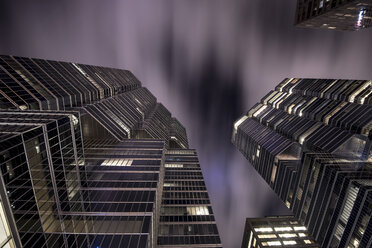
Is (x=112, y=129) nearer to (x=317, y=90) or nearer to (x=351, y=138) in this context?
(x=351, y=138)

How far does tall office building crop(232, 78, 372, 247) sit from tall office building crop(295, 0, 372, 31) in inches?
865

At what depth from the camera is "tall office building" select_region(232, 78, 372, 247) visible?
3967 cm

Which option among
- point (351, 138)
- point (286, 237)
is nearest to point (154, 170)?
point (351, 138)

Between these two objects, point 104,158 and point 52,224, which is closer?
point 52,224

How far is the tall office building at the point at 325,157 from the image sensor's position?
130ft

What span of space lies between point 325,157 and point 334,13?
47.4 meters

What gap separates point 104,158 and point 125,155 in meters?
5.82

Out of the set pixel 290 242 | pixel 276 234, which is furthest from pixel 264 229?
pixel 290 242

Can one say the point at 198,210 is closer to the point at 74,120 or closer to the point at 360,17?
the point at 74,120

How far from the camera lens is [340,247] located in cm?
4116

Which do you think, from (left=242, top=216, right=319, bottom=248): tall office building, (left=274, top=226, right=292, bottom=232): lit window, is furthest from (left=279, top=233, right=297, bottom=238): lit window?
(left=274, top=226, right=292, bottom=232): lit window

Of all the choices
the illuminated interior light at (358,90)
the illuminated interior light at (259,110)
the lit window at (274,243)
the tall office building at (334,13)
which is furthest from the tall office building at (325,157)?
the lit window at (274,243)

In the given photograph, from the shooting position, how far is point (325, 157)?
167 ft

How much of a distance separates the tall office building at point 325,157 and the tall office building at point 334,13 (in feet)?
72.1
